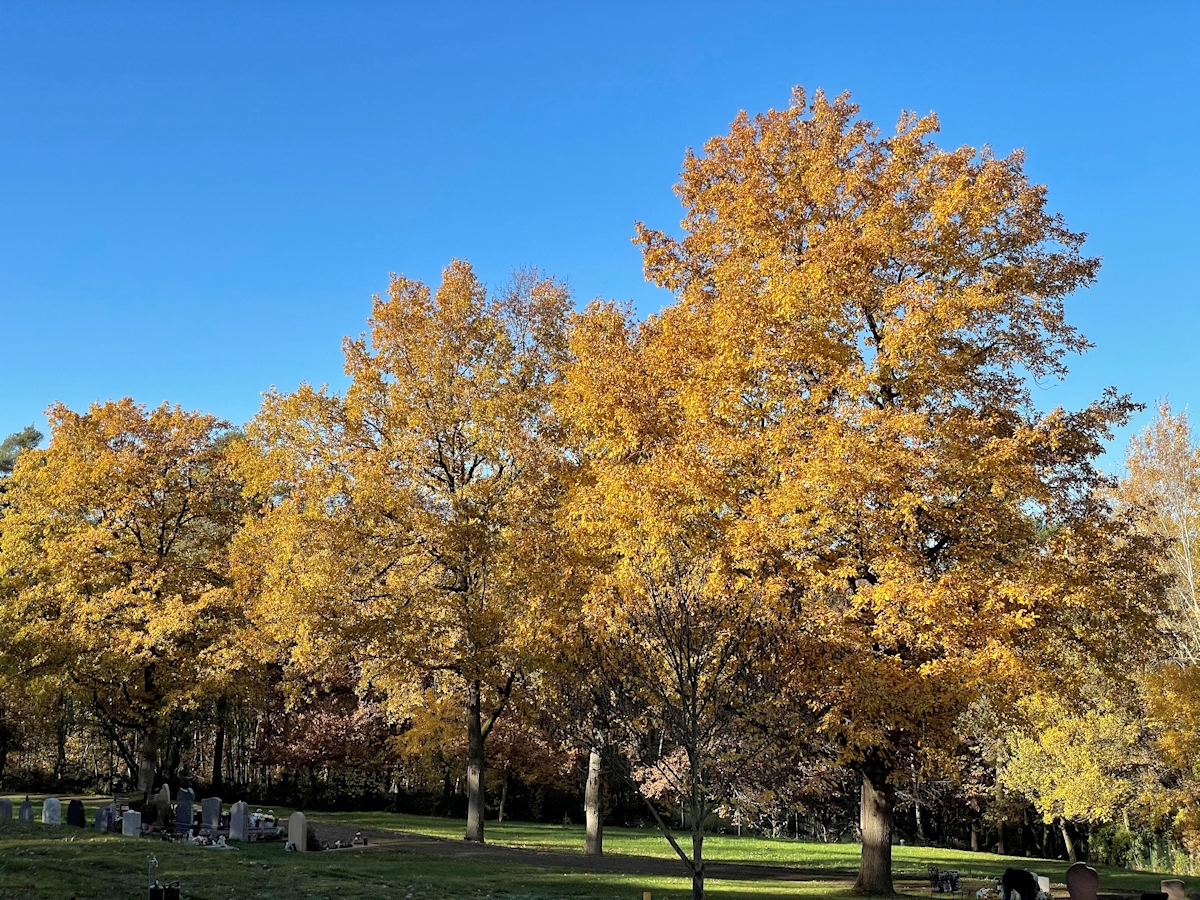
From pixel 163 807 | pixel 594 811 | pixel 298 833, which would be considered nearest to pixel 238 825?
pixel 298 833

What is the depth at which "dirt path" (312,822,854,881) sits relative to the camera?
20.4 metres

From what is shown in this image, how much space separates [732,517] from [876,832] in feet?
22.3

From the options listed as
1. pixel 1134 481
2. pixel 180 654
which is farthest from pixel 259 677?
pixel 1134 481

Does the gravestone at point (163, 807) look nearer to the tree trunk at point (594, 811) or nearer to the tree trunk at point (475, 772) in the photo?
the tree trunk at point (475, 772)

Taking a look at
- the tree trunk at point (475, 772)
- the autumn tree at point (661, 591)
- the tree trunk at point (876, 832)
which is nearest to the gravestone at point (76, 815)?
the tree trunk at point (475, 772)

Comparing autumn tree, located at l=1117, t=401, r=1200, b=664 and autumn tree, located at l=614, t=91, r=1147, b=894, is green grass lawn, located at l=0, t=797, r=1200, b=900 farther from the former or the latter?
autumn tree, located at l=1117, t=401, r=1200, b=664

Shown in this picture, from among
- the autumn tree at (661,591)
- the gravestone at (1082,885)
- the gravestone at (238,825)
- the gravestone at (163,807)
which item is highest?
the autumn tree at (661,591)

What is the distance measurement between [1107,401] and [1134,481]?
62.9ft

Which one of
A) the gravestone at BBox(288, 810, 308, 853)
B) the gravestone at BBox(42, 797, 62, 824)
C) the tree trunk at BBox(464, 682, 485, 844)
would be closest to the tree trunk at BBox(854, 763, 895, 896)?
the tree trunk at BBox(464, 682, 485, 844)

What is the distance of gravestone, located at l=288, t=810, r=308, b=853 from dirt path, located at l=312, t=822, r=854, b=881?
6.87 feet

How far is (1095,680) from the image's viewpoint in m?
31.7

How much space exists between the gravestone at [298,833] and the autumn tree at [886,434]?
11.1 m

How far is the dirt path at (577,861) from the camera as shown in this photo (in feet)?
67.0

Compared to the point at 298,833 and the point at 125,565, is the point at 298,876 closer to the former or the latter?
the point at 298,833
